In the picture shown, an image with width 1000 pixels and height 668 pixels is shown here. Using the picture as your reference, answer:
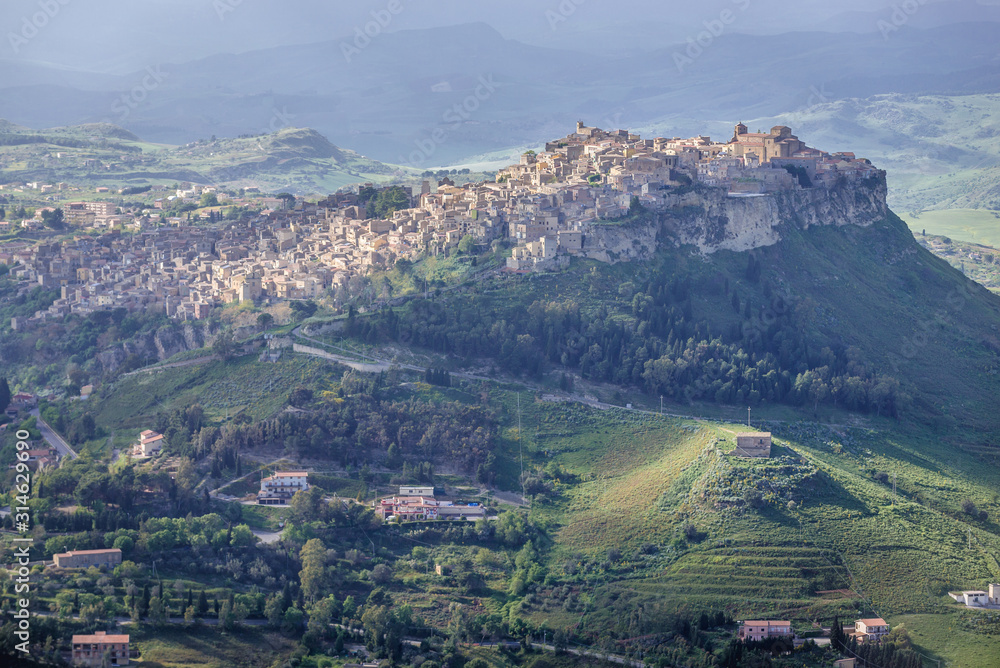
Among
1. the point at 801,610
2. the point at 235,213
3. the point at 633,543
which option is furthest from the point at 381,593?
the point at 235,213

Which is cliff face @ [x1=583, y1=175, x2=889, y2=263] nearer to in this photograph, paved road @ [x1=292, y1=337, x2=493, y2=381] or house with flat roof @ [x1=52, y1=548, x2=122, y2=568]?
paved road @ [x1=292, y1=337, x2=493, y2=381]

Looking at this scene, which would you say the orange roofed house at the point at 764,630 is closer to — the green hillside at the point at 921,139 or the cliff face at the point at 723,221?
the cliff face at the point at 723,221

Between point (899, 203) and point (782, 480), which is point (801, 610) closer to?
point (782, 480)

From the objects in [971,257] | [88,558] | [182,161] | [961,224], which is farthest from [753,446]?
[182,161]

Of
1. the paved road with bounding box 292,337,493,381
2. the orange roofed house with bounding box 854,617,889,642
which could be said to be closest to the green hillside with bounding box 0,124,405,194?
the paved road with bounding box 292,337,493,381

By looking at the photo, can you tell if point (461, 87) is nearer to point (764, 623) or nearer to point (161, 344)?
point (161, 344)

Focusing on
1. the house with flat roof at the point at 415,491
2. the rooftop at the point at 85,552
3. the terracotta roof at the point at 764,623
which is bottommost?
the terracotta roof at the point at 764,623

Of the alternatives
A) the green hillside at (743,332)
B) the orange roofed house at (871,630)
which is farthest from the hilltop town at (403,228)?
the orange roofed house at (871,630)
